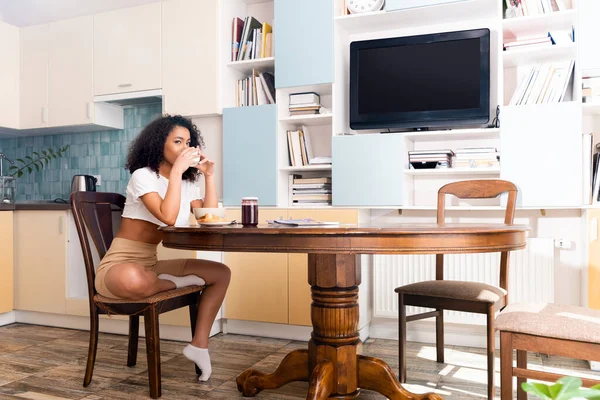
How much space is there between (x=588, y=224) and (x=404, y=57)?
4.32ft

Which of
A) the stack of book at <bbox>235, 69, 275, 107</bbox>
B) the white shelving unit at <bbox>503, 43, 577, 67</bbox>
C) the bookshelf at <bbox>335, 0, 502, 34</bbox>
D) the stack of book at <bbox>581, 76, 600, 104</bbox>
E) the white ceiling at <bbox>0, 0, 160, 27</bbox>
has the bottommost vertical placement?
the stack of book at <bbox>581, 76, 600, 104</bbox>

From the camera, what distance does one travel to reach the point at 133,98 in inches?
142

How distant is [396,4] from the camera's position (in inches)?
114

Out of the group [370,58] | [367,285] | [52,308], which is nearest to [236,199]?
[367,285]

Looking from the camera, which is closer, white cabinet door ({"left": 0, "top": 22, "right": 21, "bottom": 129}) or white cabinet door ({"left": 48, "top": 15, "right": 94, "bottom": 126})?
white cabinet door ({"left": 48, "top": 15, "right": 94, "bottom": 126})

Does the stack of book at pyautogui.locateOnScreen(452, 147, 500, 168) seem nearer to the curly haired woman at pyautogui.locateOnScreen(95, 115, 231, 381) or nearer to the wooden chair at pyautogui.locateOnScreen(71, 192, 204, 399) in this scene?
the curly haired woman at pyautogui.locateOnScreen(95, 115, 231, 381)

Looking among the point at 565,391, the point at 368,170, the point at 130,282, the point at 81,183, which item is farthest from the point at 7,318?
the point at 565,391

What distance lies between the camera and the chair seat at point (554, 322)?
1432 mm

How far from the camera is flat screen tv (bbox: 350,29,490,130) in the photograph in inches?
113

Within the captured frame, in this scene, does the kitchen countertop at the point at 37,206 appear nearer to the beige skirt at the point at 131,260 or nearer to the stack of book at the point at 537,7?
the beige skirt at the point at 131,260

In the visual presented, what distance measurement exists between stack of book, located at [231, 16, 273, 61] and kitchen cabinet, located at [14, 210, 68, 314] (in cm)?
153

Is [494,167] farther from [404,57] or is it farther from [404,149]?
[404,57]

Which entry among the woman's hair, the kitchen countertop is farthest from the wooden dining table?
the kitchen countertop

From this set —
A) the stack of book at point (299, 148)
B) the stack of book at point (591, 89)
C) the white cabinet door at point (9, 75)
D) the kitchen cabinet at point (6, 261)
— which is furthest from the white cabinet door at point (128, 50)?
the stack of book at point (591, 89)
